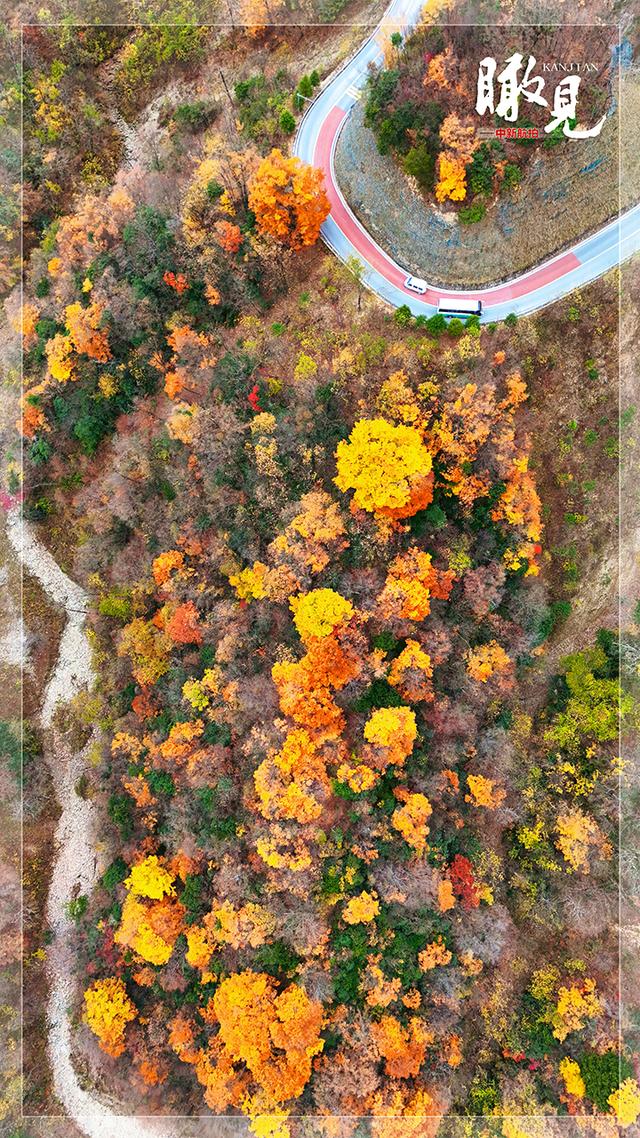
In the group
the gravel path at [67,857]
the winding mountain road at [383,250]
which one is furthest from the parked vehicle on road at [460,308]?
the gravel path at [67,857]

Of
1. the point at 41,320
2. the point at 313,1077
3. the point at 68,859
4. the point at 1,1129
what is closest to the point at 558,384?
the point at 41,320

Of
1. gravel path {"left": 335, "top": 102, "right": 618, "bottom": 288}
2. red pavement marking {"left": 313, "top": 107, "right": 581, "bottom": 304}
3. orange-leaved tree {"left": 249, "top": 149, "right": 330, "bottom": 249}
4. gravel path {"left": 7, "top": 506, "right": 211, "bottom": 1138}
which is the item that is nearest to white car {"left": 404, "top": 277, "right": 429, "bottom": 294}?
red pavement marking {"left": 313, "top": 107, "right": 581, "bottom": 304}

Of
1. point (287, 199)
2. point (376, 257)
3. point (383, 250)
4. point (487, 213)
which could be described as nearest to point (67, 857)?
point (287, 199)

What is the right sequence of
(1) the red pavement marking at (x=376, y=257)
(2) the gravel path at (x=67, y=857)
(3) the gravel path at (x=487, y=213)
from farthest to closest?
1. (2) the gravel path at (x=67, y=857)
2. (1) the red pavement marking at (x=376, y=257)
3. (3) the gravel path at (x=487, y=213)

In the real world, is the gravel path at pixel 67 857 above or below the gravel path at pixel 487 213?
below

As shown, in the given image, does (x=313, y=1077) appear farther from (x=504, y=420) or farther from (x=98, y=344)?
(x=98, y=344)

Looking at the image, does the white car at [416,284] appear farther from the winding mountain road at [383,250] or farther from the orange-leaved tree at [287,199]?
the orange-leaved tree at [287,199]

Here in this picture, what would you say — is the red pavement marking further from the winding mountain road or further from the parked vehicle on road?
the parked vehicle on road
